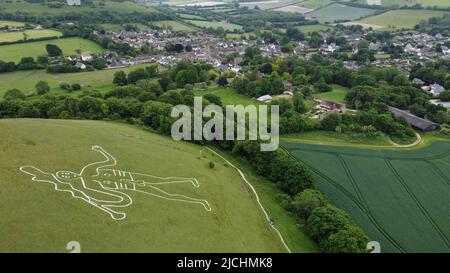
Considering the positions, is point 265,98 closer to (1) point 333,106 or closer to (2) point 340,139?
(1) point 333,106

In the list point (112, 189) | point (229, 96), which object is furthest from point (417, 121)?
point (112, 189)

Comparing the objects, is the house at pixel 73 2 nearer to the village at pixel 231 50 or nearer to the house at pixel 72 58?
the village at pixel 231 50

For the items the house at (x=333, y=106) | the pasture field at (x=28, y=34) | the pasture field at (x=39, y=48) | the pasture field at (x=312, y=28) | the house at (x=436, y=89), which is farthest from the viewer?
the pasture field at (x=312, y=28)

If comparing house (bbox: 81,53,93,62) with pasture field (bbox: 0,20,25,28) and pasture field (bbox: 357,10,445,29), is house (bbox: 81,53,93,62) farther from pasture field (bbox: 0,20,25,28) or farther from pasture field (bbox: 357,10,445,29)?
pasture field (bbox: 357,10,445,29)

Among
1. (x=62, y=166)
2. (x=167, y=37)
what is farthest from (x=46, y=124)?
(x=167, y=37)

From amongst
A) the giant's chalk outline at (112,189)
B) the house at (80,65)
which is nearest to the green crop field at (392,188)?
the giant's chalk outline at (112,189)

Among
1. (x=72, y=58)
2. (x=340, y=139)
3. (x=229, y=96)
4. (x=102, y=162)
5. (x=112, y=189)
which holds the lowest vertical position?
(x=340, y=139)

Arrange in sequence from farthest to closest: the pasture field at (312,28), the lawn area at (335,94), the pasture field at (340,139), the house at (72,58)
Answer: the pasture field at (312,28)
the house at (72,58)
the lawn area at (335,94)
the pasture field at (340,139)
